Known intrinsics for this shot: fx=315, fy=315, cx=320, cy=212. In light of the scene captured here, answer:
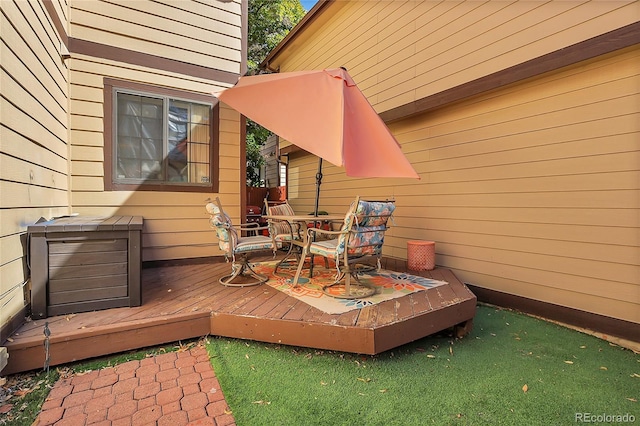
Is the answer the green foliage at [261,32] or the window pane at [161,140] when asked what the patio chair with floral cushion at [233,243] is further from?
the green foliage at [261,32]

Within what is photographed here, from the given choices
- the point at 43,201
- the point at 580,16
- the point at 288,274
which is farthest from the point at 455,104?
the point at 43,201

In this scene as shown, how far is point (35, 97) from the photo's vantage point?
2.74m

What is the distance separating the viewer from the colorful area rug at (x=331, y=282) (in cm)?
291

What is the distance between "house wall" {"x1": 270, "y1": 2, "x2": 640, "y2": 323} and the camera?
9.61 feet

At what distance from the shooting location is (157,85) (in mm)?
4414

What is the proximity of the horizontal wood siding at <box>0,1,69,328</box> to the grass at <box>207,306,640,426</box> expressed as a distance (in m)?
1.55

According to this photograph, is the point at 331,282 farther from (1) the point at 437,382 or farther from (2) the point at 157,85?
(2) the point at 157,85

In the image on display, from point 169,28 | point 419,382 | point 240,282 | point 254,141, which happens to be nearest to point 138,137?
point 169,28

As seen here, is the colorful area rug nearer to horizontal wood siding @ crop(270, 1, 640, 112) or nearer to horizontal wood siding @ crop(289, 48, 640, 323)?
horizontal wood siding @ crop(289, 48, 640, 323)

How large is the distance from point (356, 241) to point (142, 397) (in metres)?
2.06

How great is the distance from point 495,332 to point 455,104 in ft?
9.84

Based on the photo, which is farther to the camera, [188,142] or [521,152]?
[188,142]

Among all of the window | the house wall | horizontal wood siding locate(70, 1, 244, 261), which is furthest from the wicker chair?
the house wall

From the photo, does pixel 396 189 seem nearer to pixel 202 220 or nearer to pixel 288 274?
pixel 288 274
